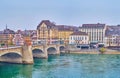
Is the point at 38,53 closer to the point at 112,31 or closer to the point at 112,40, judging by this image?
the point at 112,40

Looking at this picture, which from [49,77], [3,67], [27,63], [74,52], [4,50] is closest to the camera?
[49,77]

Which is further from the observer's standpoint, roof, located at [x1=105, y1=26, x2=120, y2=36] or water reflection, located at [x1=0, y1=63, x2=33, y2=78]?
roof, located at [x1=105, y1=26, x2=120, y2=36]

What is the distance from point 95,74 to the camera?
173 feet

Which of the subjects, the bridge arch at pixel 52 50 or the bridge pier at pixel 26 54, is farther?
the bridge arch at pixel 52 50

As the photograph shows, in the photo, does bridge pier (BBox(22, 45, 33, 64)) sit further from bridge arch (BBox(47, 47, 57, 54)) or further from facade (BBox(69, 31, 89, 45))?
facade (BBox(69, 31, 89, 45))

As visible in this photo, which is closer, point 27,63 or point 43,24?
point 27,63

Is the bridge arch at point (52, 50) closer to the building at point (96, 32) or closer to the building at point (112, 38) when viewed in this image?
the building at point (112, 38)

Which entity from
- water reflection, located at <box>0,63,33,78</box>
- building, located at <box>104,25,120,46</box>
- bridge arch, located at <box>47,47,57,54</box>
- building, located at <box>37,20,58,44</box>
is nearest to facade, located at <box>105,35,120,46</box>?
building, located at <box>104,25,120,46</box>

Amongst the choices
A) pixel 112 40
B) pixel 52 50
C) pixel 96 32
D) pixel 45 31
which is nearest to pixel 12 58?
pixel 52 50

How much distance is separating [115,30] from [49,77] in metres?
103

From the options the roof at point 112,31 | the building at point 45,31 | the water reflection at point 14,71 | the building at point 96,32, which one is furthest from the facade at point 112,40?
the water reflection at point 14,71

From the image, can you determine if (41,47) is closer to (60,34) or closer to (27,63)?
(27,63)

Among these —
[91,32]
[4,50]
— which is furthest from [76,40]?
[4,50]

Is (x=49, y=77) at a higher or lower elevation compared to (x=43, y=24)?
lower
